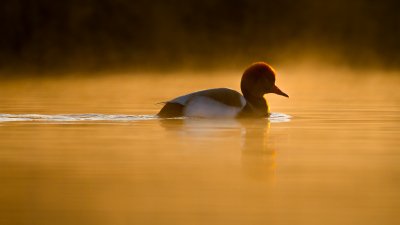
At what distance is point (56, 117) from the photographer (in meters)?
6.42

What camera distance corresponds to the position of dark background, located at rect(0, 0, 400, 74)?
54906 mm

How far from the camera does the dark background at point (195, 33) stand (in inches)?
2162

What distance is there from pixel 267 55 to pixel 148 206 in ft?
191

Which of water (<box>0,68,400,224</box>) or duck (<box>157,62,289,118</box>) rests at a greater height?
duck (<box>157,62,289,118</box>)

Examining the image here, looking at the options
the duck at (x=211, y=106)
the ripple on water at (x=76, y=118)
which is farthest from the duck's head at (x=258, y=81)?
the ripple on water at (x=76, y=118)

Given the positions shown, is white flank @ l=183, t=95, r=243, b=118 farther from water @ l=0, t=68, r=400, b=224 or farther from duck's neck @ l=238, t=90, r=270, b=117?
water @ l=0, t=68, r=400, b=224

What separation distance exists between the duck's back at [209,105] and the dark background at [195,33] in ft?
142

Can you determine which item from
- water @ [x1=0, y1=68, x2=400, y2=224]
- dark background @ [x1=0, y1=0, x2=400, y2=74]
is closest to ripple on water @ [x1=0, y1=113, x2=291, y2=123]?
water @ [x1=0, y1=68, x2=400, y2=224]

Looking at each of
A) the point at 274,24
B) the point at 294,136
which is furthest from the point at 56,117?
the point at 274,24

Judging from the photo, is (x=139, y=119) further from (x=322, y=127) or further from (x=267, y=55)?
(x=267, y=55)

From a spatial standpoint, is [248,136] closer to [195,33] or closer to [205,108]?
[205,108]

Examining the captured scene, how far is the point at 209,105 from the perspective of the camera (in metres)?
6.19

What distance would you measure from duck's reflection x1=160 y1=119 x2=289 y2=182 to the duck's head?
0.61 meters

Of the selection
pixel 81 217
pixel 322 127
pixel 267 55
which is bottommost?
pixel 81 217
